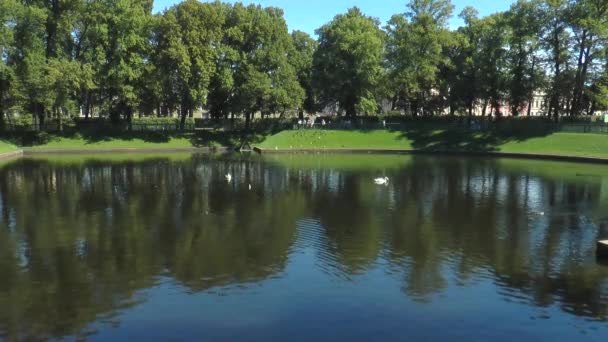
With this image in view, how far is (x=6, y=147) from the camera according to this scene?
54.1 metres

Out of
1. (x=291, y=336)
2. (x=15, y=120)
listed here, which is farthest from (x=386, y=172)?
(x=15, y=120)

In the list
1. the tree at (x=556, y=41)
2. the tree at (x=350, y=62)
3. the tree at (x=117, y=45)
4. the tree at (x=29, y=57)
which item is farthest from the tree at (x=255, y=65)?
the tree at (x=556, y=41)

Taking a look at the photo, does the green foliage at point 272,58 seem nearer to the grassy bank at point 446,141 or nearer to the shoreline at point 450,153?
the grassy bank at point 446,141

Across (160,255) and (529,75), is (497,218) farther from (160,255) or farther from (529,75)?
(529,75)

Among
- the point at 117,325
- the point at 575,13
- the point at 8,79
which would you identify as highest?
the point at 575,13

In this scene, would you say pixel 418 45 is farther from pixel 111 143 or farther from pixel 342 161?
pixel 111 143

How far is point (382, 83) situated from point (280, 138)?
1473 centimetres

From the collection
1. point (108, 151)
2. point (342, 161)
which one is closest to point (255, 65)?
point (108, 151)

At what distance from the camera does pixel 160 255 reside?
18.1m

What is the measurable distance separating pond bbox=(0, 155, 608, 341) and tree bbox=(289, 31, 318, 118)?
128 ft

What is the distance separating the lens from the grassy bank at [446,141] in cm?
5369

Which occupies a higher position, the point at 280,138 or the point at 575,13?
the point at 575,13

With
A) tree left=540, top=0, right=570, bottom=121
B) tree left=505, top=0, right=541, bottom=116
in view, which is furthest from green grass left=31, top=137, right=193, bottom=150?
tree left=540, top=0, right=570, bottom=121

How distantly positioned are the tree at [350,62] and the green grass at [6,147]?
34.2 m
